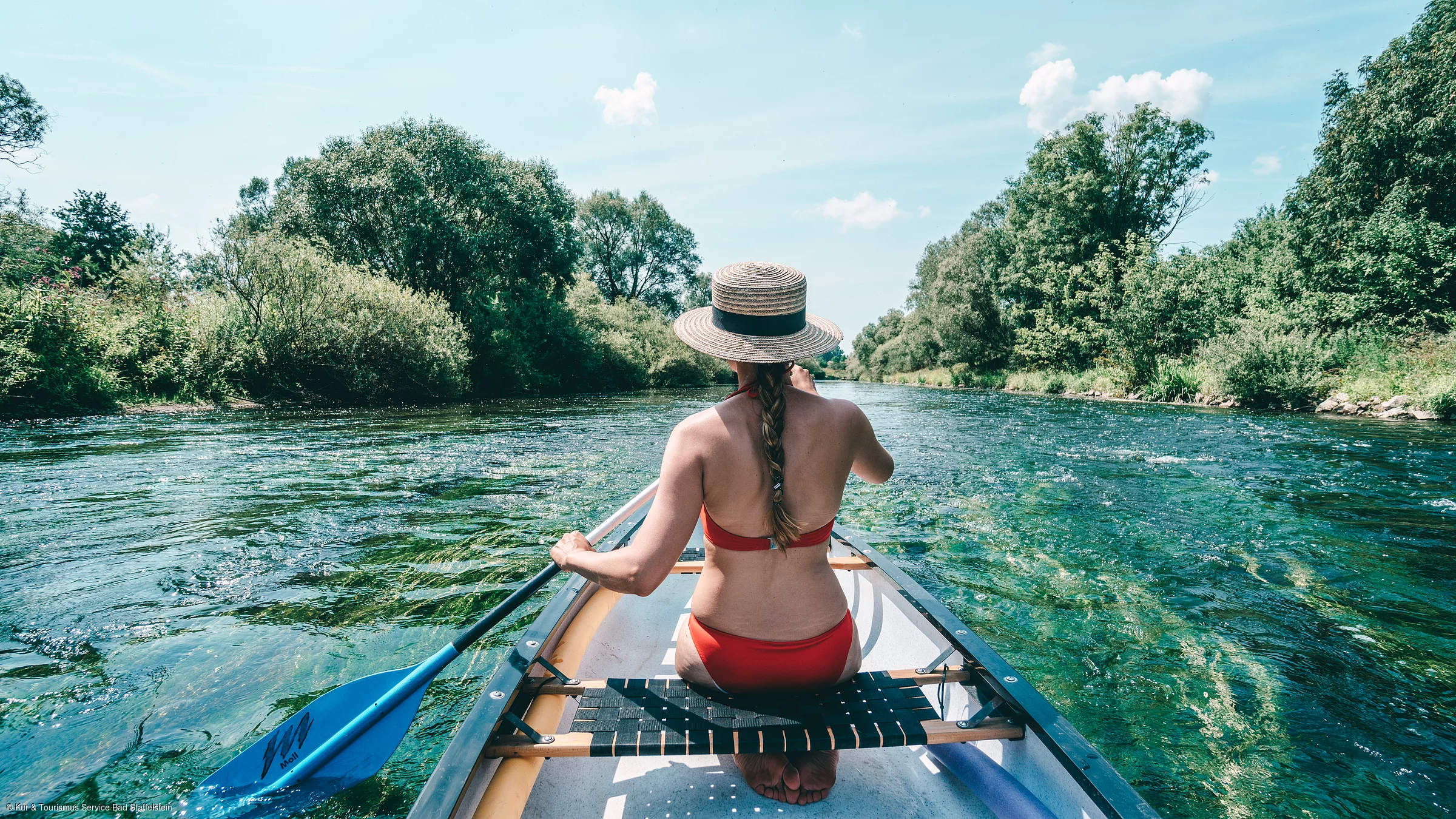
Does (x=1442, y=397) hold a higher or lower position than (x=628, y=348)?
lower

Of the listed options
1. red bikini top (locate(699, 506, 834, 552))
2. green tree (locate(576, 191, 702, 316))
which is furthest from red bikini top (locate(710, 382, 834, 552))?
green tree (locate(576, 191, 702, 316))

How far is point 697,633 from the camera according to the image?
6.07 feet

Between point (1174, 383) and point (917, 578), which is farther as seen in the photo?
point (1174, 383)

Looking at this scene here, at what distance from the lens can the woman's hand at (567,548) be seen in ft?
5.97

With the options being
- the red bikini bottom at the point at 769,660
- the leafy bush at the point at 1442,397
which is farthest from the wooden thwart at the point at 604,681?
the leafy bush at the point at 1442,397

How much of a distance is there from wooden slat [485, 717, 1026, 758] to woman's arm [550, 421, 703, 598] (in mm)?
416

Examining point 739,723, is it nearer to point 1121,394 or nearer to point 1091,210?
point 1121,394

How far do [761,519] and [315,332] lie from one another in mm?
18865

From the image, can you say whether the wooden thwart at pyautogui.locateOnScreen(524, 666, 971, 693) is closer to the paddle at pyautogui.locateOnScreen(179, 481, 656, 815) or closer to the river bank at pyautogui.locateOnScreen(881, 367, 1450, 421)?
the paddle at pyautogui.locateOnScreen(179, 481, 656, 815)

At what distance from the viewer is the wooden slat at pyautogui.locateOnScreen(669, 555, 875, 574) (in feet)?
10.9

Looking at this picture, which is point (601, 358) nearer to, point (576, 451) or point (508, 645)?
point (576, 451)

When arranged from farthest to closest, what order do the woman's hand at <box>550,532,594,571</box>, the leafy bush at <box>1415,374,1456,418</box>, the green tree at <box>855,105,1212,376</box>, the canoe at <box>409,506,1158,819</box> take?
the green tree at <box>855,105,1212,376</box> → the leafy bush at <box>1415,374,1456,418</box> → the woman's hand at <box>550,532,594,571</box> → the canoe at <box>409,506,1158,819</box>

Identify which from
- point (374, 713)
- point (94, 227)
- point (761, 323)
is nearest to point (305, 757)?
point (374, 713)

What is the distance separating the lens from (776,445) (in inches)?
64.3
